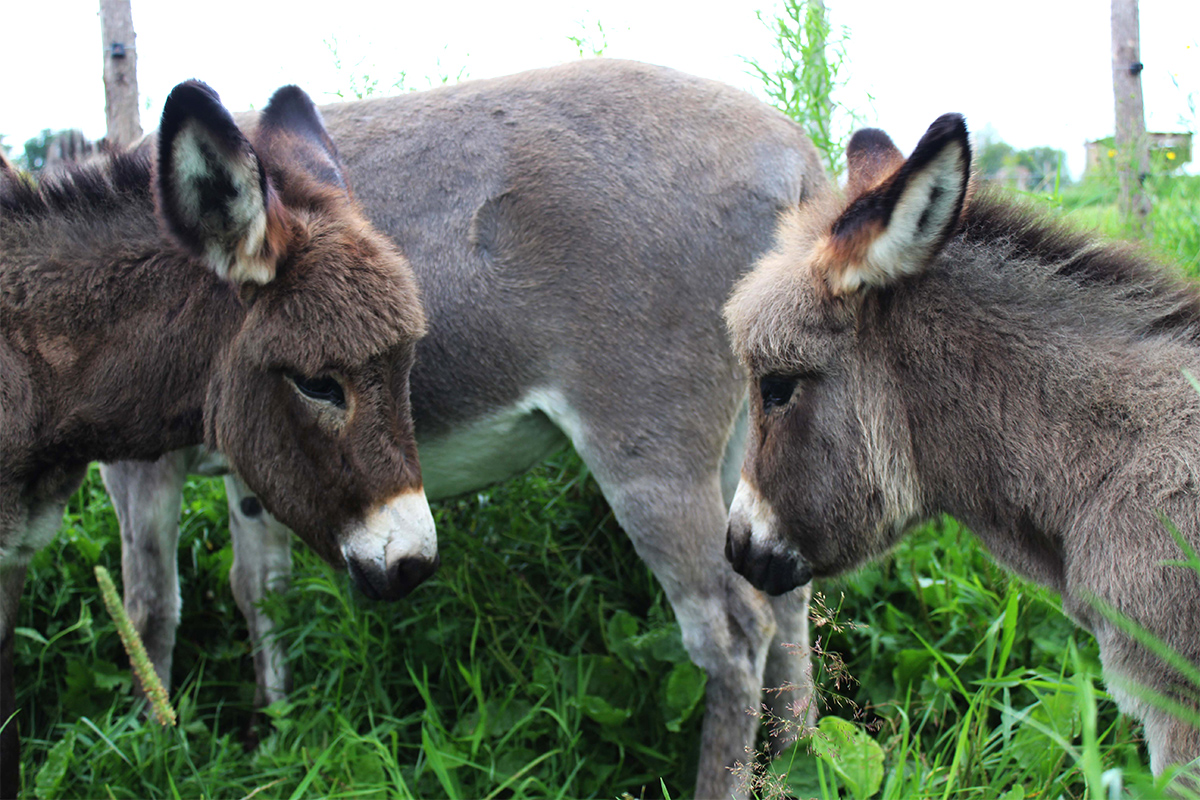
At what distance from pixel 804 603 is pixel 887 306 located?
1457 mm

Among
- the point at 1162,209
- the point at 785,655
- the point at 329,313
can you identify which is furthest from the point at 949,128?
the point at 1162,209

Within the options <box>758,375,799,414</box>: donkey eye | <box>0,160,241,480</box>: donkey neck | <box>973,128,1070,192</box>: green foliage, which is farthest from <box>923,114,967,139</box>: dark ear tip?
<box>0,160,241,480</box>: donkey neck

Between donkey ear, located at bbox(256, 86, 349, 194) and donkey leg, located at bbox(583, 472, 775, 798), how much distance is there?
1280 millimetres

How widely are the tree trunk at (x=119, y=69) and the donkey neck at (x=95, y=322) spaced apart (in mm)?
2891

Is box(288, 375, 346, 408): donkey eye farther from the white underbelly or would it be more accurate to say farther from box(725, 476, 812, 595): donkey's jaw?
box(725, 476, 812, 595): donkey's jaw

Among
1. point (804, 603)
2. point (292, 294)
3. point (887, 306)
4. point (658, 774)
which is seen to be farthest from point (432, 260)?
point (658, 774)

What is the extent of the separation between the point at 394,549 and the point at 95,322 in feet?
3.63

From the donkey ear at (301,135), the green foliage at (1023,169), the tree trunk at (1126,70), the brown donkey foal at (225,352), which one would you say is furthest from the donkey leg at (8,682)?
the tree trunk at (1126,70)

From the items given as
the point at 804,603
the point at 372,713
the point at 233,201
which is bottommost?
the point at 372,713

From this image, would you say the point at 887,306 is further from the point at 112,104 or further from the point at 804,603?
the point at 112,104

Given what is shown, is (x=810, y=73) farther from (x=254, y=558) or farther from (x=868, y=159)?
(x=254, y=558)

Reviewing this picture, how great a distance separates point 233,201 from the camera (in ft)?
7.63

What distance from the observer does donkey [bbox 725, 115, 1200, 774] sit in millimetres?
1815

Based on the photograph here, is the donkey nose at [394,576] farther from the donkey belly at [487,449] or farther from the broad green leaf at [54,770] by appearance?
the broad green leaf at [54,770]
